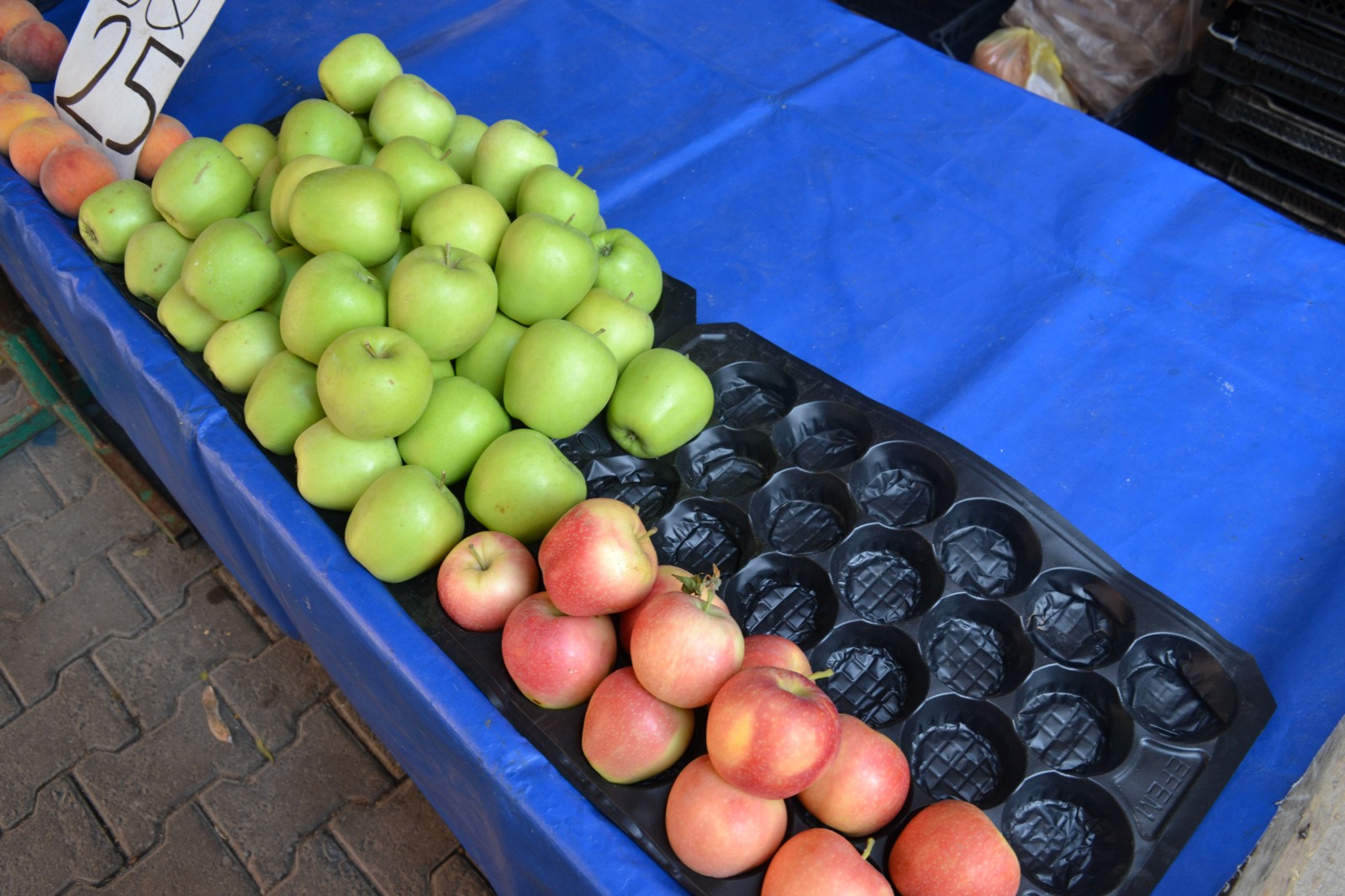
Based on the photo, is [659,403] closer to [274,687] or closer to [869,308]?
[869,308]

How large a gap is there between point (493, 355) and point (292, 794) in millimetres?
1281

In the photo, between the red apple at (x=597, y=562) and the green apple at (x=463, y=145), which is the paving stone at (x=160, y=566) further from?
the red apple at (x=597, y=562)

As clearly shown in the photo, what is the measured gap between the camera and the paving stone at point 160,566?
226cm

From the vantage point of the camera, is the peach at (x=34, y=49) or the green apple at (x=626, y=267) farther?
the peach at (x=34, y=49)

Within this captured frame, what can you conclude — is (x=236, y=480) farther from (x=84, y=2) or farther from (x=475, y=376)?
(x=84, y=2)

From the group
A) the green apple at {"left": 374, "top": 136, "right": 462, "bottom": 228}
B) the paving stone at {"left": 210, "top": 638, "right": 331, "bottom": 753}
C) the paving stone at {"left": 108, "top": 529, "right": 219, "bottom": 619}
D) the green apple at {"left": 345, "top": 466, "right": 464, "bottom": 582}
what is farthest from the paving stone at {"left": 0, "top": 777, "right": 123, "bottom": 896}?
the green apple at {"left": 374, "top": 136, "right": 462, "bottom": 228}

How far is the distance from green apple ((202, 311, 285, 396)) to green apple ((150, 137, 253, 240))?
200 millimetres

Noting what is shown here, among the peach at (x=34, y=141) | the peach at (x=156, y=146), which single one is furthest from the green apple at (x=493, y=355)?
the peach at (x=34, y=141)

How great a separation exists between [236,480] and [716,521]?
0.69m

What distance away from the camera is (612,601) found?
96 cm

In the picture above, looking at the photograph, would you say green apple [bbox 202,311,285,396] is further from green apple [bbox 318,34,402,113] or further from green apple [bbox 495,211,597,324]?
green apple [bbox 318,34,402,113]

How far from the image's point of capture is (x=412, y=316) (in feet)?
3.66

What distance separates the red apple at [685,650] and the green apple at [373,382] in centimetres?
41

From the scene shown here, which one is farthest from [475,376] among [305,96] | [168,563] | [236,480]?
[168,563]
